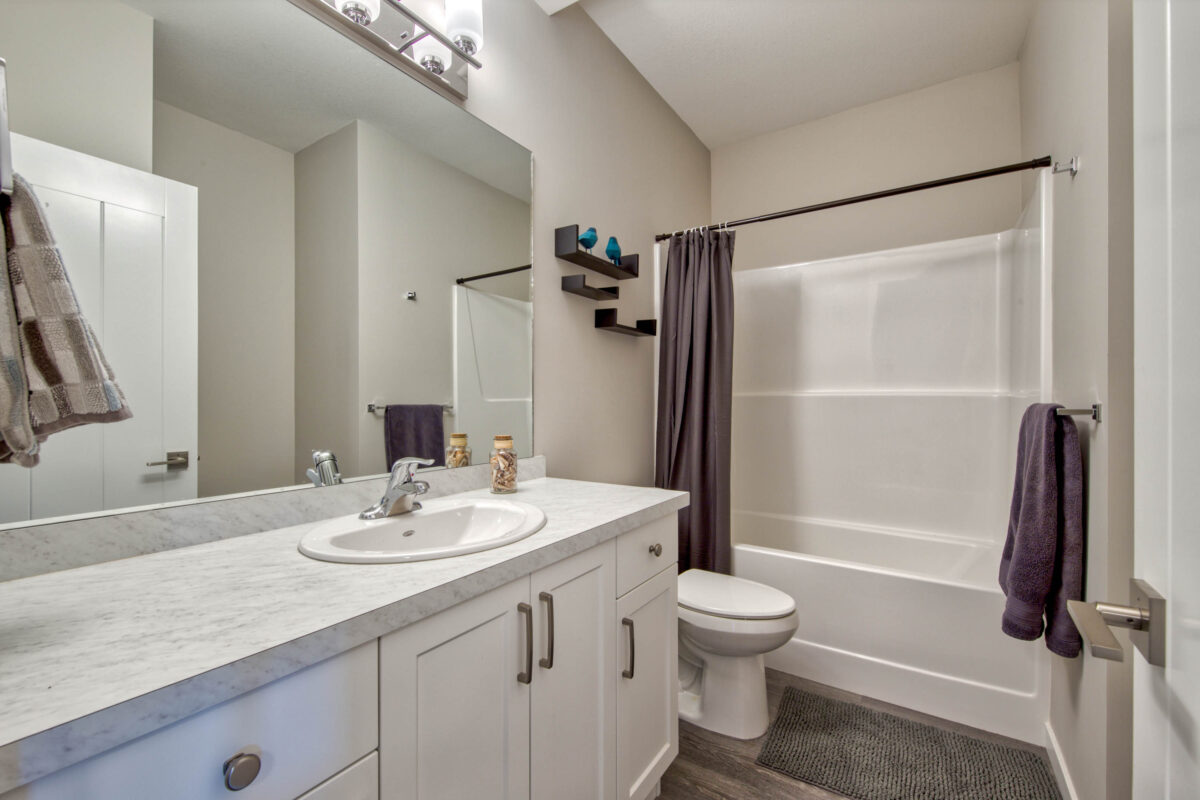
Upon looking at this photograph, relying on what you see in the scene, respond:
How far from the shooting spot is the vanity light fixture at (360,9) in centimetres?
118

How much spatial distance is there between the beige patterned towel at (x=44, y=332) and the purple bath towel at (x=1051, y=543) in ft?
6.30

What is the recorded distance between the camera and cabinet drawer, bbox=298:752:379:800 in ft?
1.97

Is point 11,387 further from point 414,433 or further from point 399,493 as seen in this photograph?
point 414,433

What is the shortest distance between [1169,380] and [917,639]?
1.71 metres

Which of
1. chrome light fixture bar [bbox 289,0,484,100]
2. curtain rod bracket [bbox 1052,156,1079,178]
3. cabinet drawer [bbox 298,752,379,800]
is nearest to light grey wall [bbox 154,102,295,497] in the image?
chrome light fixture bar [bbox 289,0,484,100]

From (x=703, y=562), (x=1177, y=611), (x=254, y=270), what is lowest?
(x=703, y=562)

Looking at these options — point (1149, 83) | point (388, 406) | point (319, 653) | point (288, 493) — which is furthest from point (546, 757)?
point (1149, 83)

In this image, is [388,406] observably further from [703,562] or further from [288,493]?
[703,562]

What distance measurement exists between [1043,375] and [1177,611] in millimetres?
1590

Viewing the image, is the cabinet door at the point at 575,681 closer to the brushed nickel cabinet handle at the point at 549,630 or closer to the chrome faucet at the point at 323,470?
the brushed nickel cabinet handle at the point at 549,630

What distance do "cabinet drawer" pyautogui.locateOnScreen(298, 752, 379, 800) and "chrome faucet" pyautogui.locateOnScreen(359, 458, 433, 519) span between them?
54 cm

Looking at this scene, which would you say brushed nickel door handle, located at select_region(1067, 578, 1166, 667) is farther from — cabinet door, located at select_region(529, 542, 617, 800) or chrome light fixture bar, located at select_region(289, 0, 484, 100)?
chrome light fixture bar, located at select_region(289, 0, 484, 100)

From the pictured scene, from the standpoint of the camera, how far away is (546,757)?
957mm

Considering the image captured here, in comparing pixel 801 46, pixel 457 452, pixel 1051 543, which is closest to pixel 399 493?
pixel 457 452
